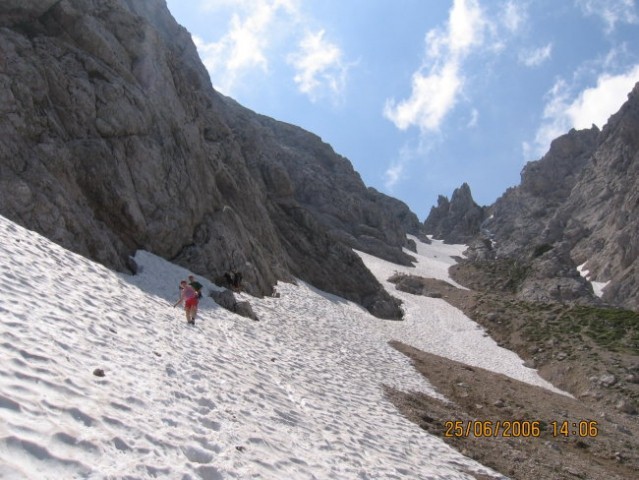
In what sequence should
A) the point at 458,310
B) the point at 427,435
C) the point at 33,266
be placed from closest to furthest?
1. the point at 33,266
2. the point at 427,435
3. the point at 458,310

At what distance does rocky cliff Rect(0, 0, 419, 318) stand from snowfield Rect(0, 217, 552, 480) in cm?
266

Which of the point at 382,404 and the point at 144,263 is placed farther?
the point at 144,263

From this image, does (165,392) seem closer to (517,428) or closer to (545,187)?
→ (517,428)

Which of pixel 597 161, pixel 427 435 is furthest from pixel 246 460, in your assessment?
pixel 597 161

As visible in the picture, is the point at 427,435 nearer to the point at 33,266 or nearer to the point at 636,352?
the point at 33,266

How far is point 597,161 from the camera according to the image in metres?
124

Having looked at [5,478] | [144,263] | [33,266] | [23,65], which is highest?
[23,65]

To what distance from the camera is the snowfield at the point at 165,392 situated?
704cm

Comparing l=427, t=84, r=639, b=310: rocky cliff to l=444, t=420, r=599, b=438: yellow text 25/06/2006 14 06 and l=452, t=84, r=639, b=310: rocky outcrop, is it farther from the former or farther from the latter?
l=444, t=420, r=599, b=438: yellow text 25/06/2006 14 06

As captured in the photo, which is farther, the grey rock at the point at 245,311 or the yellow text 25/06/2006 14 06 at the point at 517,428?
the grey rock at the point at 245,311

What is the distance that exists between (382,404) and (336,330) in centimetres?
1242

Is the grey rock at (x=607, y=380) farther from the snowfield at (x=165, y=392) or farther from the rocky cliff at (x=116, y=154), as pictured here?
the rocky cliff at (x=116, y=154)

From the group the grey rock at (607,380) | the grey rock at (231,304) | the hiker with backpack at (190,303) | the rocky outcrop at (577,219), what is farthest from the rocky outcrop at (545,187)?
the hiker with backpack at (190,303)

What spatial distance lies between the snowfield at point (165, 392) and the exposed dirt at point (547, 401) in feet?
5.44
